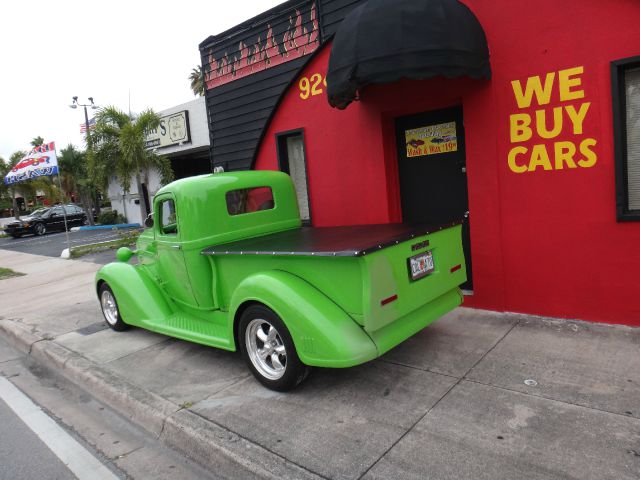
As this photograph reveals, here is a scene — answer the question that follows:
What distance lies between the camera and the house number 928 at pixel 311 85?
259 inches

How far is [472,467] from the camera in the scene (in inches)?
106

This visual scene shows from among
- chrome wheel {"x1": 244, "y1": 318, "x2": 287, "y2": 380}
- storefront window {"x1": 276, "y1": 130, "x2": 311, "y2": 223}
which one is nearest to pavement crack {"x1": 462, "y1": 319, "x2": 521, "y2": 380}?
chrome wheel {"x1": 244, "y1": 318, "x2": 287, "y2": 380}

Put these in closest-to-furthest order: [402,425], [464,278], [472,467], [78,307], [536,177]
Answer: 1. [472,467]
2. [402,425]
3. [464,278]
4. [536,177]
5. [78,307]

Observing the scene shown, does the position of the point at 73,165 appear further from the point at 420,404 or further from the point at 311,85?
the point at 420,404

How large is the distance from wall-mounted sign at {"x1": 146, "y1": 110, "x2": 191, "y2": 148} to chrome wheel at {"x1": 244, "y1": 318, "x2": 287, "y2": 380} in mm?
16743

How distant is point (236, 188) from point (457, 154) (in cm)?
266

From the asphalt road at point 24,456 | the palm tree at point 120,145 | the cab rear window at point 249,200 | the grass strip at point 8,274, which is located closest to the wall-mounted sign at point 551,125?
the cab rear window at point 249,200

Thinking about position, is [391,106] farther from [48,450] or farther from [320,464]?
[48,450]

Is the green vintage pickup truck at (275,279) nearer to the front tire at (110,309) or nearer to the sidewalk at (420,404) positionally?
the front tire at (110,309)

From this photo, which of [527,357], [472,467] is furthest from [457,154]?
[472,467]

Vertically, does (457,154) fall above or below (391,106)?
below

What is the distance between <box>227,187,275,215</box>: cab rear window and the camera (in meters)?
4.94

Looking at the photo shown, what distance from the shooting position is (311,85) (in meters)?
6.71

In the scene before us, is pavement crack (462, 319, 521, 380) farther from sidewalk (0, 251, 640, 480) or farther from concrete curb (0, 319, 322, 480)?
concrete curb (0, 319, 322, 480)
